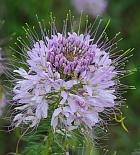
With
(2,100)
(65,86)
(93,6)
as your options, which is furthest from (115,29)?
(65,86)

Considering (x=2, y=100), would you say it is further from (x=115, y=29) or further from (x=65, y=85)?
(x=115, y=29)

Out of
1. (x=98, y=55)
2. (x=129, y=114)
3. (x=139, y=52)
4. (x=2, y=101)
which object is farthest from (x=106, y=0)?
(x=98, y=55)

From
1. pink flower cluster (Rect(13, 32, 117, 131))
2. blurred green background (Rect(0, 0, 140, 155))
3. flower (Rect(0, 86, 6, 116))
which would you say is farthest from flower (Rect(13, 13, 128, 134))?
blurred green background (Rect(0, 0, 140, 155))

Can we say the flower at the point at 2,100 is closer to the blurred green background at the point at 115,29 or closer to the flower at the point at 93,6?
the blurred green background at the point at 115,29

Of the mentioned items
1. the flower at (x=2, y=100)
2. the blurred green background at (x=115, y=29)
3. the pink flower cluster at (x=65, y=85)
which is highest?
the blurred green background at (x=115, y=29)

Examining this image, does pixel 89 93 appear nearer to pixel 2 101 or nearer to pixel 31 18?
pixel 2 101

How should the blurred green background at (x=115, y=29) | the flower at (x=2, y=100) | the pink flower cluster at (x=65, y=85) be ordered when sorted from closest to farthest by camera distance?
the pink flower cluster at (x=65, y=85) < the flower at (x=2, y=100) < the blurred green background at (x=115, y=29)

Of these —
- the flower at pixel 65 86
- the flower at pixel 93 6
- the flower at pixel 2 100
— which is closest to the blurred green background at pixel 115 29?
the flower at pixel 93 6

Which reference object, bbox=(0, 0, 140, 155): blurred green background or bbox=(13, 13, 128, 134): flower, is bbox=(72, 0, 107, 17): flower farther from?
bbox=(13, 13, 128, 134): flower
